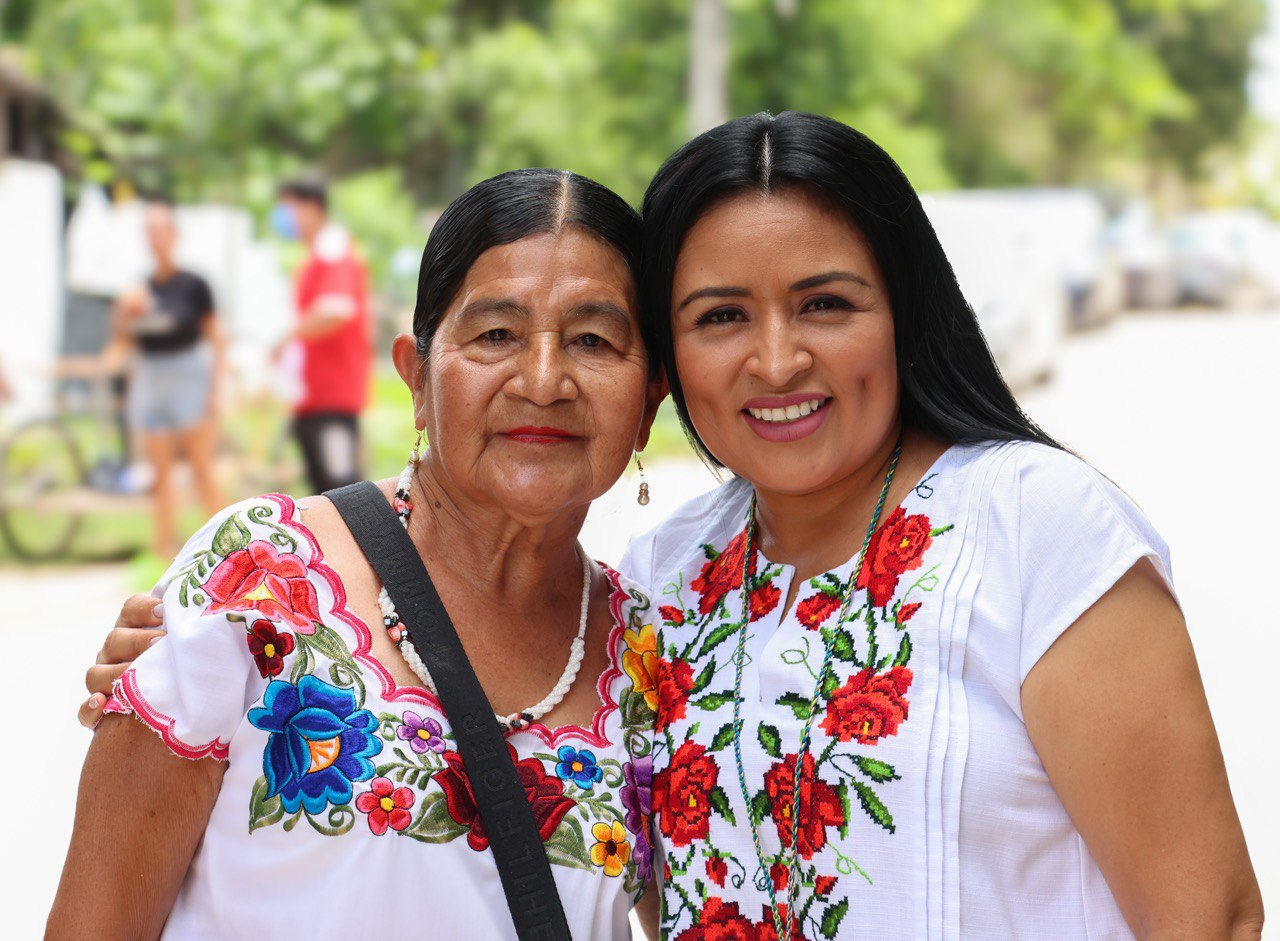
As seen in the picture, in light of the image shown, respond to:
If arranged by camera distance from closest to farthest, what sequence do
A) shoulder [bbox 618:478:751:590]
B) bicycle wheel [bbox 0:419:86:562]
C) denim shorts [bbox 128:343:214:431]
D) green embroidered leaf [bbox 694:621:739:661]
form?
green embroidered leaf [bbox 694:621:739:661] → shoulder [bbox 618:478:751:590] → denim shorts [bbox 128:343:214:431] → bicycle wheel [bbox 0:419:86:562]

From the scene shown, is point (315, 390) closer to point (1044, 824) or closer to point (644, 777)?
point (644, 777)

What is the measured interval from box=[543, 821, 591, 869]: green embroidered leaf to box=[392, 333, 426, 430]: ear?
757 millimetres

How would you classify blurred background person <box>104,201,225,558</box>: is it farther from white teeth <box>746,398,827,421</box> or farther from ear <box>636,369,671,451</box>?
white teeth <box>746,398,827,421</box>

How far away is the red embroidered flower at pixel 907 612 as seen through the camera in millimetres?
2178

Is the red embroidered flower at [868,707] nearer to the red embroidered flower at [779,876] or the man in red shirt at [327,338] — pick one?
the red embroidered flower at [779,876]

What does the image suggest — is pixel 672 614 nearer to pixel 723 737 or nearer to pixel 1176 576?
pixel 723 737

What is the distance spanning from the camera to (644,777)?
241cm

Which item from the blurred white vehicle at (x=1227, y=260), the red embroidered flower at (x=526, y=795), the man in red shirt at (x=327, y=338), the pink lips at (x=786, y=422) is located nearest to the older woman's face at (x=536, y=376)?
the pink lips at (x=786, y=422)

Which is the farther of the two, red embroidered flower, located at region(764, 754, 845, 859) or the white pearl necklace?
the white pearl necklace

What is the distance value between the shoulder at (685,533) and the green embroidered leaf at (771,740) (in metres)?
0.54

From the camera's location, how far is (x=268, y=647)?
2141 millimetres

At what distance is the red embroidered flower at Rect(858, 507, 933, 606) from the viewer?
2244mm

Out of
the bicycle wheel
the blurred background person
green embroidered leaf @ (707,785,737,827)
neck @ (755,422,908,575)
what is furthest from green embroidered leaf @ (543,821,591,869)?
the bicycle wheel

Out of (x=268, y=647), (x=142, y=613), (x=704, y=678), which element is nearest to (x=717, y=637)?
(x=704, y=678)
